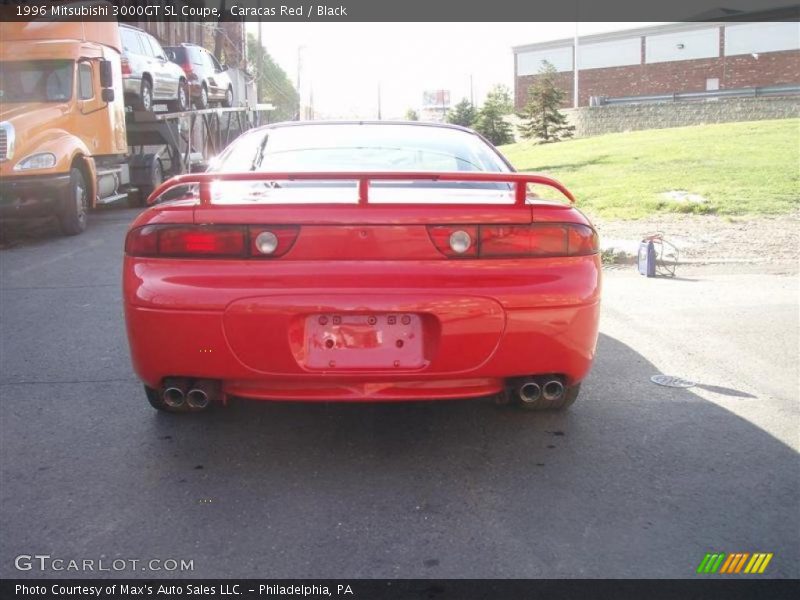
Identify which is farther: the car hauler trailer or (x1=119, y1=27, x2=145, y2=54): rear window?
(x1=119, y1=27, x2=145, y2=54): rear window

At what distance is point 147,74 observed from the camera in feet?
53.9

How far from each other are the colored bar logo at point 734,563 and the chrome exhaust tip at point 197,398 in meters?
1.96

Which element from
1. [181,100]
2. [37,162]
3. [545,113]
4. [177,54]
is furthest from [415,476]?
[545,113]

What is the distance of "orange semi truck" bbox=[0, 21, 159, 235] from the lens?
35.6 ft

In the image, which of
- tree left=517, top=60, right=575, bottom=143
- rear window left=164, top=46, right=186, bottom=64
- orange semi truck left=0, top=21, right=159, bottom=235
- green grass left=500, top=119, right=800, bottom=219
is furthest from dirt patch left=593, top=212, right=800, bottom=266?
tree left=517, top=60, right=575, bottom=143

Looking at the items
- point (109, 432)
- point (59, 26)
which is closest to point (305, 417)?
point (109, 432)

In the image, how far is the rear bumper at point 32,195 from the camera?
35.2 ft

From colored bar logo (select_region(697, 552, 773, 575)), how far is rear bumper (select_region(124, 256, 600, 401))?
0.93 metres

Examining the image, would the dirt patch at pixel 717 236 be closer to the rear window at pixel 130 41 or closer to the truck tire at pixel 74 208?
the truck tire at pixel 74 208

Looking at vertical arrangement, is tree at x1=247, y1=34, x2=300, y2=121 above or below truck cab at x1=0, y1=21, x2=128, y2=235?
above

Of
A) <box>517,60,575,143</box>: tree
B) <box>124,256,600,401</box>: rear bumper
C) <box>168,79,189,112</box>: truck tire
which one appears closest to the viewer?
<box>124,256,600,401</box>: rear bumper
